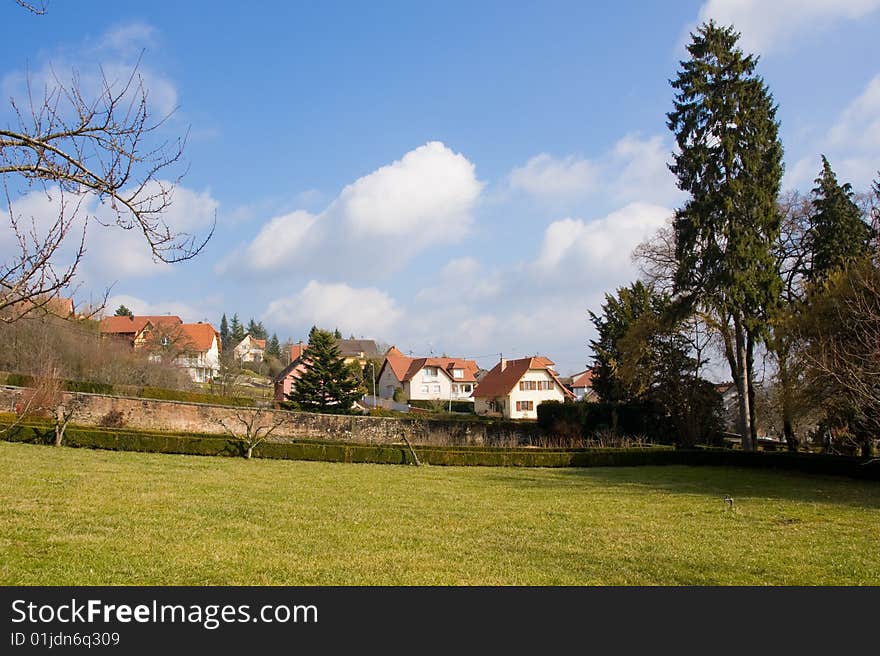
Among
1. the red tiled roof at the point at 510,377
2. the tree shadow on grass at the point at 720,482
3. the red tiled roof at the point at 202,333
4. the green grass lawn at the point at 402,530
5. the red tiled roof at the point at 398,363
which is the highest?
the red tiled roof at the point at 202,333

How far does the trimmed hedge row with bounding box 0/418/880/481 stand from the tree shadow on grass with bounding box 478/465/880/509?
64 centimetres

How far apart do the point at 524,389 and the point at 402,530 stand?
5132 cm

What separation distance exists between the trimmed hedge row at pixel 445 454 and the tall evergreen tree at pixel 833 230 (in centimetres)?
850

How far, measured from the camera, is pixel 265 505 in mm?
12000

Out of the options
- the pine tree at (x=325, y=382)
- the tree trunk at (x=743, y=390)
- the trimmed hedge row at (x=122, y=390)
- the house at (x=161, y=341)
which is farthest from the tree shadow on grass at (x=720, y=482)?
the house at (x=161, y=341)

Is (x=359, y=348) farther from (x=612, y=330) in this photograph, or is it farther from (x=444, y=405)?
(x=612, y=330)

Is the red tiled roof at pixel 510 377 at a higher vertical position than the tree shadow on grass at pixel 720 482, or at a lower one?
higher

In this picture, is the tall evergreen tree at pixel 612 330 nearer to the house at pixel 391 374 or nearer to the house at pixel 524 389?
the house at pixel 524 389

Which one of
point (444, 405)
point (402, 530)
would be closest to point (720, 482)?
point (402, 530)

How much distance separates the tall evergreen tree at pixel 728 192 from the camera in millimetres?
26000

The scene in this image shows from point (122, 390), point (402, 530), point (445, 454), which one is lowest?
point (402, 530)

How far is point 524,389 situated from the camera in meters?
Answer: 60.5
